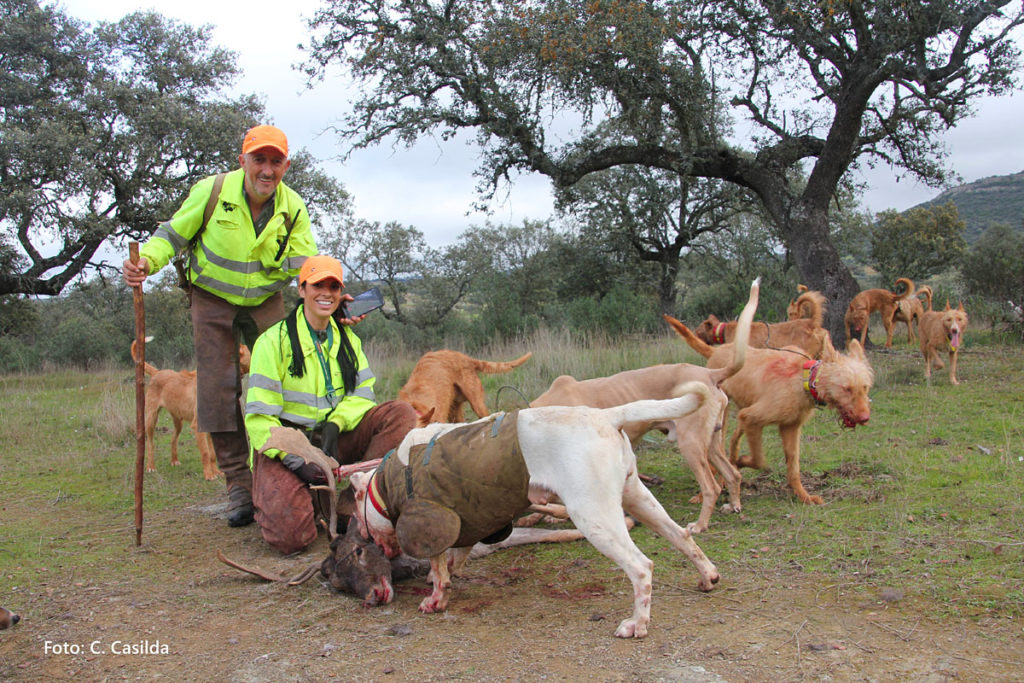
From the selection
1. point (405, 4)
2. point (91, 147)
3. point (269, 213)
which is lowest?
point (269, 213)

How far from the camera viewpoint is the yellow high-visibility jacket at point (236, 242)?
16.0ft

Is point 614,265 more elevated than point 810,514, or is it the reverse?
point 614,265

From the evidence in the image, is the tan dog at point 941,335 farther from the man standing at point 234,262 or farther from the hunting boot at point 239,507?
the hunting boot at point 239,507

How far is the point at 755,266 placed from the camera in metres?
20.1

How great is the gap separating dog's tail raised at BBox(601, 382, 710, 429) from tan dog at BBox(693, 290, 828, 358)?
5564mm

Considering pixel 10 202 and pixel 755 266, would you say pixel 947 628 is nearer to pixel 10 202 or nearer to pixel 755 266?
pixel 10 202

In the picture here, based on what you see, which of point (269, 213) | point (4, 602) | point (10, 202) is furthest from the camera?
point (10, 202)

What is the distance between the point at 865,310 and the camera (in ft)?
42.1

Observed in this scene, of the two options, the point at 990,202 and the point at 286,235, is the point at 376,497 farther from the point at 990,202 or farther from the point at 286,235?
the point at 990,202

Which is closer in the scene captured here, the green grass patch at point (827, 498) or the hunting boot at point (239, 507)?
the green grass patch at point (827, 498)

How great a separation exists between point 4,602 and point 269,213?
271 cm

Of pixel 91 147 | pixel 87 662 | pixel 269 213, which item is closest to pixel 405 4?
pixel 91 147

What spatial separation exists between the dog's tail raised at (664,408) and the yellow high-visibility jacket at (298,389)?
215 centimetres

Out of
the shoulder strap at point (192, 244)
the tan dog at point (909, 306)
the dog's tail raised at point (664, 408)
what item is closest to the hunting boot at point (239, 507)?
the shoulder strap at point (192, 244)
